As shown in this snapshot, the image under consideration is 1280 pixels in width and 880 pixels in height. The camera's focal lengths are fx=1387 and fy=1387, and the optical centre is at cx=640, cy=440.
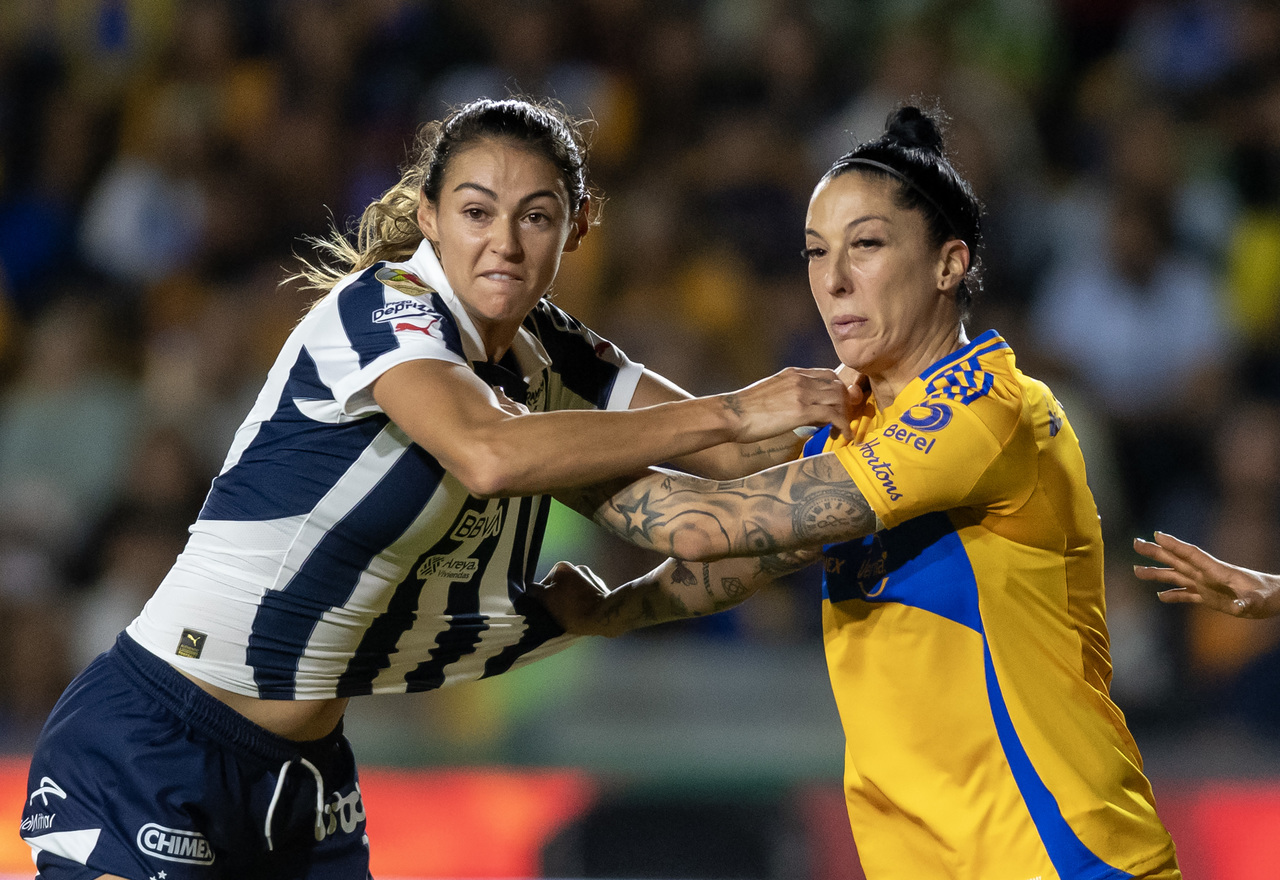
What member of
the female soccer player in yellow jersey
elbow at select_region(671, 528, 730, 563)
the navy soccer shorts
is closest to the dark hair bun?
the female soccer player in yellow jersey

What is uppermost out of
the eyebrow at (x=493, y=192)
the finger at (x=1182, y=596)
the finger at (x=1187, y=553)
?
the eyebrow at (x=493, y=192)

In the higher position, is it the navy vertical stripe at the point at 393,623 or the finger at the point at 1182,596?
the finger at the point at 1182,596

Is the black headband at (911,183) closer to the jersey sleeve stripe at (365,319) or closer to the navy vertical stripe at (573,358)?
the navy vertical stripe at (573,358)

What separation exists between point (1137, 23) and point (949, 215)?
19.7 feet

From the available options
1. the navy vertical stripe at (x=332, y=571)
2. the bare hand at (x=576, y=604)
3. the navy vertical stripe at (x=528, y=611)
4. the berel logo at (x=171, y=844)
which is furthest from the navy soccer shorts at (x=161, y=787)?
the bare hand at (x=576, y=604)

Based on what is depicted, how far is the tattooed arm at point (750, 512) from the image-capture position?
8.36 feet

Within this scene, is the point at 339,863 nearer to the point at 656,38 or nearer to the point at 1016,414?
the point at 1016,414

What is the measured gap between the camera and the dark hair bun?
2847 millimetres

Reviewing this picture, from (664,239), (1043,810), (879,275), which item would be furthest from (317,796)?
(664,239)

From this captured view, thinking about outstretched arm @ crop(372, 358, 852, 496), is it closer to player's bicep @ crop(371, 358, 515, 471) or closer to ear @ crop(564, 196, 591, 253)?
player's bicep @ crop(371, 358, 515, 471)

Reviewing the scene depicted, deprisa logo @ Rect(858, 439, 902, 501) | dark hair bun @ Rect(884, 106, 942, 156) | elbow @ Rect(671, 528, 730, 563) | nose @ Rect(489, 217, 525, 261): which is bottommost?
elbow @ Rect(671, 528, 730, 563)

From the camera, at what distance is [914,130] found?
2.87 metres

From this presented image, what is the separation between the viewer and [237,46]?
8453mm

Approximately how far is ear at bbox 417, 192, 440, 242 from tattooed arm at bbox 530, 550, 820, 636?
0.86 metres
